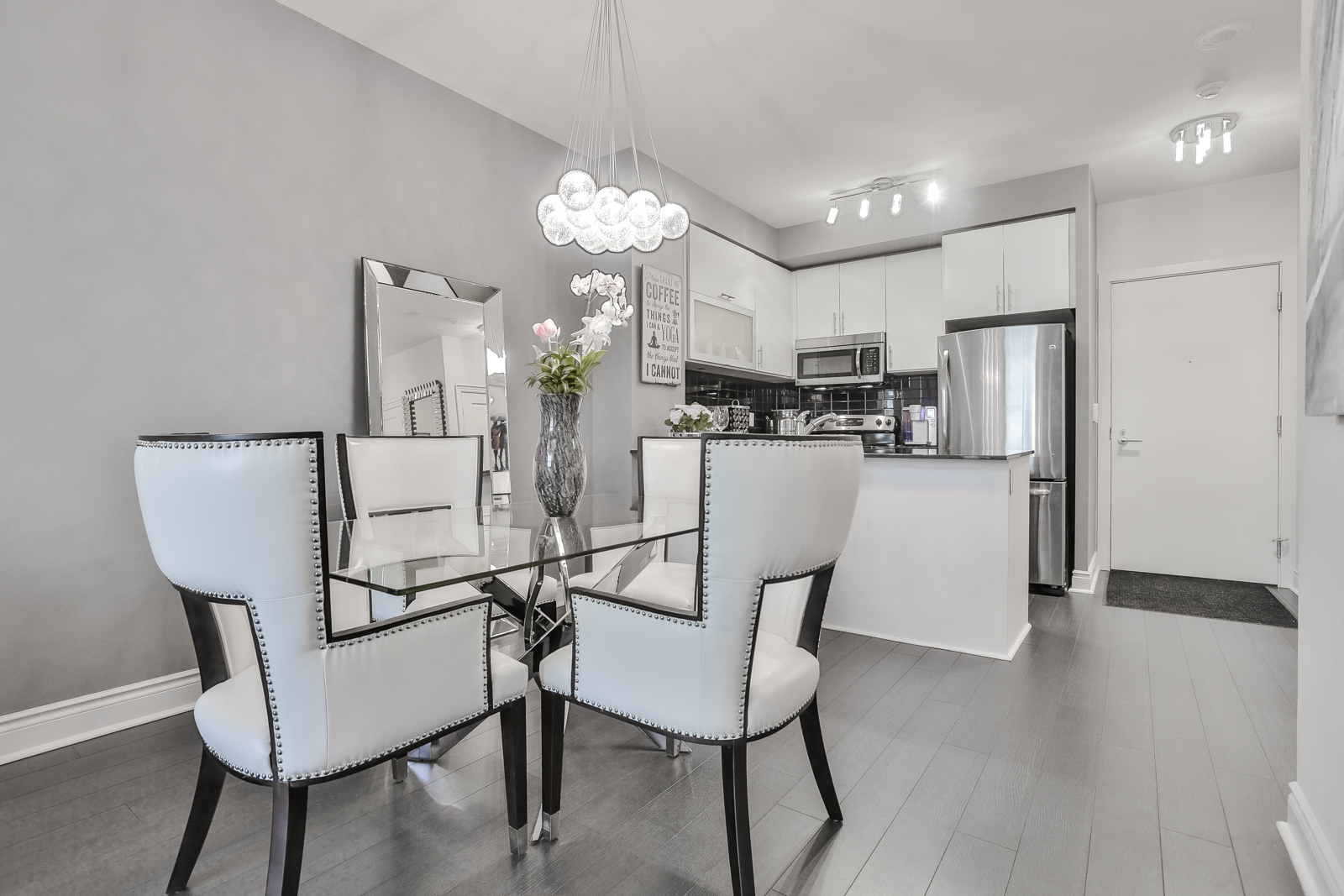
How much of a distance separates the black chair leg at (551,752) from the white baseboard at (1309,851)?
1487 mm

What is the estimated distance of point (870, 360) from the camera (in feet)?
16.4

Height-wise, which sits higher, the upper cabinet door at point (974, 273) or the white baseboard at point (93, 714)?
the upper cabinet door at point (974, 273)

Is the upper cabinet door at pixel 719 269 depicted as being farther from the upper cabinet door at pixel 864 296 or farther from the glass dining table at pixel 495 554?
the glass dining table at pixel 495 554

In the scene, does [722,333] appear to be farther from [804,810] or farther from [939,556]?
[804,810]

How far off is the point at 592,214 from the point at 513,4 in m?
0.92

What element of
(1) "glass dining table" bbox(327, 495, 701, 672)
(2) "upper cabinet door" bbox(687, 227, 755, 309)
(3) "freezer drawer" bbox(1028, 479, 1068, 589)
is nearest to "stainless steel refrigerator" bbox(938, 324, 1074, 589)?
(3) "freezer drawer" bbox(1028, 479, 1068, 589)

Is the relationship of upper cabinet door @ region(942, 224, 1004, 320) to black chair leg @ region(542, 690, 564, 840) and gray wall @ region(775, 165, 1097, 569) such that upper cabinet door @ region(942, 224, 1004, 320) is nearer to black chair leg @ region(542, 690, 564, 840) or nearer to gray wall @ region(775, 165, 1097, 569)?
gray wall @ region(775, 165, 1097, 569)

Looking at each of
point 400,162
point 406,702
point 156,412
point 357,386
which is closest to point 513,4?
point 400,162

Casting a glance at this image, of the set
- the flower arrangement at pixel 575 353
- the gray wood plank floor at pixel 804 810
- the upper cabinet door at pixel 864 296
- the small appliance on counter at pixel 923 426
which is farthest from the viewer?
the upper cabinet door at pixel 864 296

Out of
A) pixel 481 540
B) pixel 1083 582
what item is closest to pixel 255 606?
pixel 481 540

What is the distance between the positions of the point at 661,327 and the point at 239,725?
10.2ft

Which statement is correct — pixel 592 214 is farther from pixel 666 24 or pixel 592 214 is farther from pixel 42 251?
pixel 42 251

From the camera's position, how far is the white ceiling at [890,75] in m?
2.57

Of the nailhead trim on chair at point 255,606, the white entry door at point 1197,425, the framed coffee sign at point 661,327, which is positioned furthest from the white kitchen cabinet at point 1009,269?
the nailhead trim on chair at point 255,606
